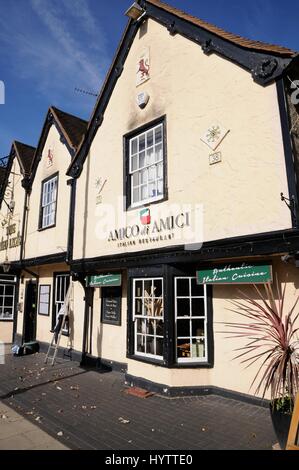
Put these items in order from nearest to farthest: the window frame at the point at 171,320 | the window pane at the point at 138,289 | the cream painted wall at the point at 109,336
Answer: the window frame at the point at 171,320 < the window pane at the point at 138,289 < the cream painted wall at the point at 109,336

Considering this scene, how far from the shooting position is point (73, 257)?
11.2 meters

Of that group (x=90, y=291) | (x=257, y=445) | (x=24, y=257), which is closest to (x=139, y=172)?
(x=90, y=291)

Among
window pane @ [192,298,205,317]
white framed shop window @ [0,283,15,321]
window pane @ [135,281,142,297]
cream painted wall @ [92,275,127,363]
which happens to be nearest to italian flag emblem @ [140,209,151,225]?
window pane @ [135,281,142,297]

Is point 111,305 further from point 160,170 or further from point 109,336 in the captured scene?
point 160,170

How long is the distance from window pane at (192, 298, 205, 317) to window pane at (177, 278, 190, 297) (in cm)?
25

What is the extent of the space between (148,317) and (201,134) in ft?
14.6

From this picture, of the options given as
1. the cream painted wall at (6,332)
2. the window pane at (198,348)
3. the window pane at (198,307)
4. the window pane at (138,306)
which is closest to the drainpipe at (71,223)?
the window pane at (138,306)

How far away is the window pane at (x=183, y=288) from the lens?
7739mm

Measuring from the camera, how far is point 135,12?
30.2ft

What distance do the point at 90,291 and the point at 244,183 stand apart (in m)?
6.50

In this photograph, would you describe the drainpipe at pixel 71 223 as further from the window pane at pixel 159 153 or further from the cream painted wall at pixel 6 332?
the cream painted wall at pixel 6 332

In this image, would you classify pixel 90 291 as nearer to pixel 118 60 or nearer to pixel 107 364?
pixel 107 364

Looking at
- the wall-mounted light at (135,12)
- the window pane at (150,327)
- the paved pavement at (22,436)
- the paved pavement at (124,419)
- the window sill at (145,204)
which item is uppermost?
the wall-mounted light at (135,12)

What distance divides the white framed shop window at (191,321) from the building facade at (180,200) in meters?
0.02
